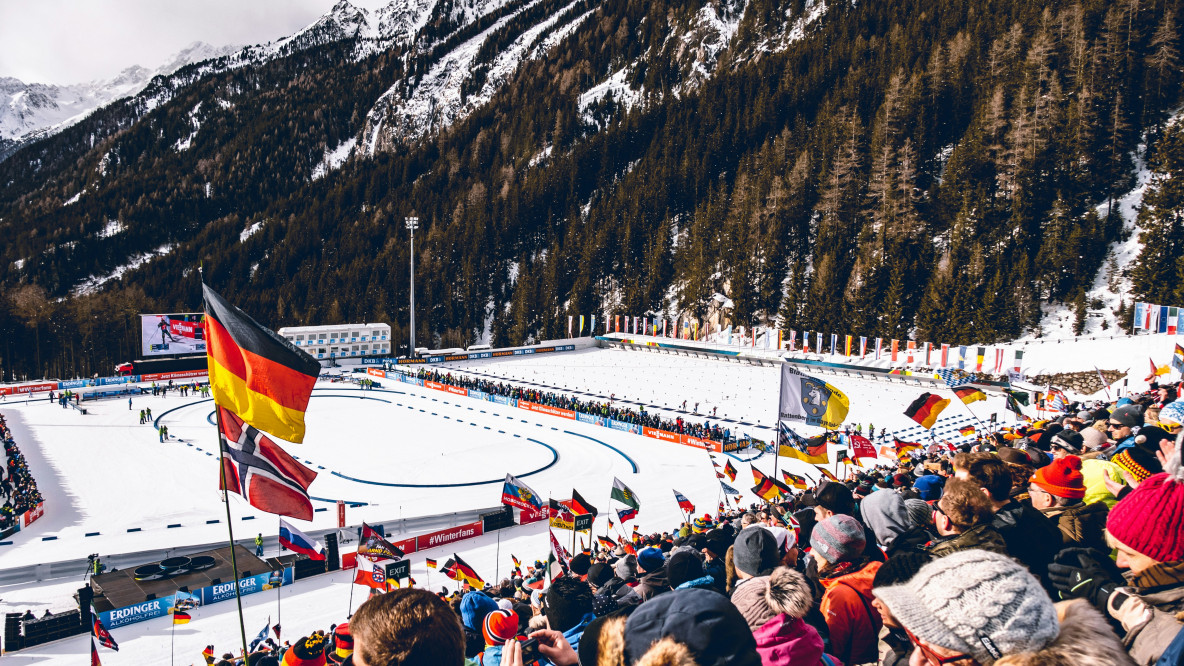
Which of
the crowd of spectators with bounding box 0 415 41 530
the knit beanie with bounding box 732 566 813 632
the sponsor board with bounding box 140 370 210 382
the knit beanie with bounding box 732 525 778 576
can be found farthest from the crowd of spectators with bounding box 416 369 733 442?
the knit beanie with bounding box 732 566 813 632

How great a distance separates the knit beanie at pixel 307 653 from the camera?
4797 mm

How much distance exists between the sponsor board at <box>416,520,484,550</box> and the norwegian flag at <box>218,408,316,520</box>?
8845 mm

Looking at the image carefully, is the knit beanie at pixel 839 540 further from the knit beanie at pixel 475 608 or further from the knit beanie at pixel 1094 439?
the knit beanie at pixel 1094 439

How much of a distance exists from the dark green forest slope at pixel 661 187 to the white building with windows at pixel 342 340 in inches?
972

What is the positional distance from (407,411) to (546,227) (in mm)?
61922

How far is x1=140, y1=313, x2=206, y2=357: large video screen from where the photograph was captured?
42.5 m

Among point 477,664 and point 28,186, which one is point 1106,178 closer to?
point 477,664

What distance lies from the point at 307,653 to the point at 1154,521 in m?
5.22

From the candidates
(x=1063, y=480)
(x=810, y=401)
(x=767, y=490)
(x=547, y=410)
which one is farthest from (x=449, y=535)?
(x=547, y=410)

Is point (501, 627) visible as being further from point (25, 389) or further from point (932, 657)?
point (25, 389)

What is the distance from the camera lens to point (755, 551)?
3723 millimetres

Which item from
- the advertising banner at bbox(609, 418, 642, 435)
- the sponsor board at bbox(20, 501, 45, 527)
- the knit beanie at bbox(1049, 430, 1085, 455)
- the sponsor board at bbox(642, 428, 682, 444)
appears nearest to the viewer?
the knit beanie at bbox(1049, 430, 1085, 455)

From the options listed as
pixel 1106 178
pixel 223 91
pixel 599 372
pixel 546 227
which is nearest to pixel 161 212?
pixel 223 91

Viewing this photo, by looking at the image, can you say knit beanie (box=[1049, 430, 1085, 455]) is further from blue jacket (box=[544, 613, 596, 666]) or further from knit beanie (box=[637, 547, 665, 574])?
blue jacket (box=[544, 613, 596, 666])
